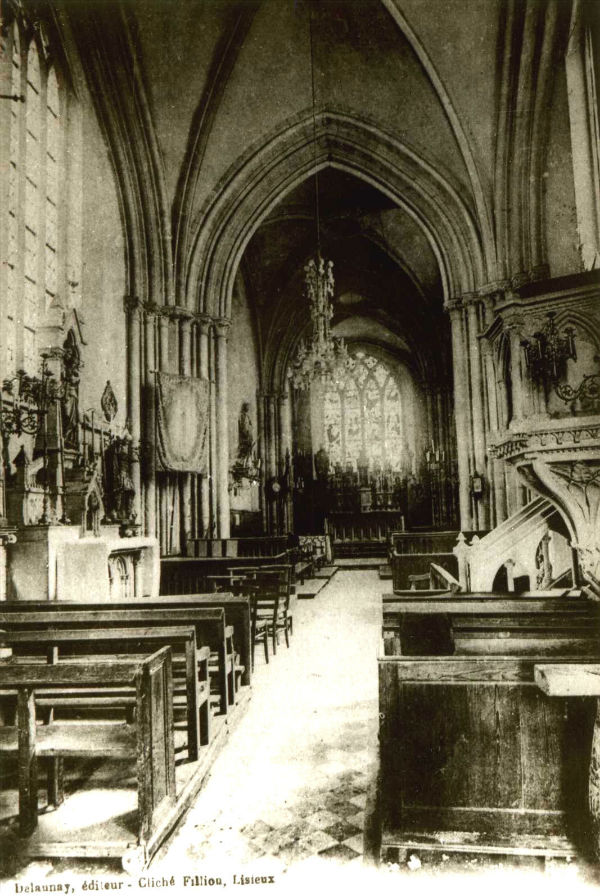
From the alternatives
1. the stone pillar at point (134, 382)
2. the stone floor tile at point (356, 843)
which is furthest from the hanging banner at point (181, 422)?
the stone floor tile at point (356, 843)

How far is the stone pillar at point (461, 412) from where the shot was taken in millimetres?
12859

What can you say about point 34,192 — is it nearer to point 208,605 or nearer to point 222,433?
point 222,433

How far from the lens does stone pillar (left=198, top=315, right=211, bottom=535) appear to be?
1300 centimetres

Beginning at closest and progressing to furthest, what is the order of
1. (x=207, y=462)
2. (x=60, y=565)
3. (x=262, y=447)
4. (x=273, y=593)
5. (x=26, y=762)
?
1. (x=26, y=762)
2. (x=60, y=565)
3. (x=273, y=593)
4. (x=207, y=462)
5. (x=262, y=447)

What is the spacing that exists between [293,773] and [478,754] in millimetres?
1315

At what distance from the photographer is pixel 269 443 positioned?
21000mm

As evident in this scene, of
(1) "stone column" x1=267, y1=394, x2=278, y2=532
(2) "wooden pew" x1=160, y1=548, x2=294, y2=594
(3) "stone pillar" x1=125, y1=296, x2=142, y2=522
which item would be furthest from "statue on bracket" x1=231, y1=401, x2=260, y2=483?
(2) "wooden pew" x1=160, y1=548, x2=294, y2=594

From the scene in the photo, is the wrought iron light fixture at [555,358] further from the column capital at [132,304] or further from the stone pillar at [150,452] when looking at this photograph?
the column capital at [132,304]

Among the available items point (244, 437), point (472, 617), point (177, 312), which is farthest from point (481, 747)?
point (244, 437)

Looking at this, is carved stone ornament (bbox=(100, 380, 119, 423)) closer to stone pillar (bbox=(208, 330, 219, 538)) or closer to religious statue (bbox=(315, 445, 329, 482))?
stone pillar (bbox=(208, 330, 219, 538))

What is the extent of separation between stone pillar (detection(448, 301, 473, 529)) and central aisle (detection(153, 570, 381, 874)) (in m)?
6.80

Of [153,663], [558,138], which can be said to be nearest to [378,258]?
[558,138]

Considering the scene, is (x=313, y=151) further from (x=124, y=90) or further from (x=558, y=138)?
(x=558, y=138)

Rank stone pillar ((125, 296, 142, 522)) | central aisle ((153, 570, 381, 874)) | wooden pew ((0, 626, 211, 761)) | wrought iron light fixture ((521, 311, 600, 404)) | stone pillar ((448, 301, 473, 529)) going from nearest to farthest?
central aisle ((153, 570, 381, 874)) < wooden pew ((0, 626, 211, 761)) < wrought iron light fixture ((521, 311, 600, 404)) < stone pillar ((125, 296, 142, 522)) < stone pillar ((448, 301, 473, 529))
